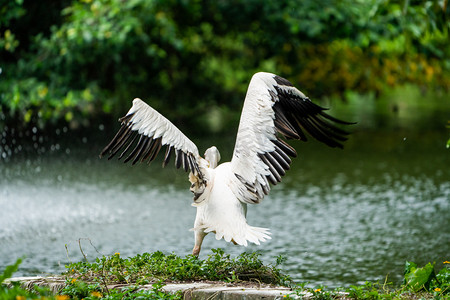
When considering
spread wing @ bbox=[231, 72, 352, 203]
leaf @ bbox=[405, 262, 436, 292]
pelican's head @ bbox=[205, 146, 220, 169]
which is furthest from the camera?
pelican's head @ bbox=[205, 146, 220, 169]

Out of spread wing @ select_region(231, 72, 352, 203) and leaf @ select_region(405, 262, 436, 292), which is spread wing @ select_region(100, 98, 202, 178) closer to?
spread wing @ select_region(231, 72, 352, 203)

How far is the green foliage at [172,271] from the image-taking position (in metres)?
4.01

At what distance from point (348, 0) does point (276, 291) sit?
8.50m

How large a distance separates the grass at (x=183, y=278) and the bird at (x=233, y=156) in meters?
0.20

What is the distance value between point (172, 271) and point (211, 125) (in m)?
11.1

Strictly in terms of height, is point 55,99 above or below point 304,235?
above

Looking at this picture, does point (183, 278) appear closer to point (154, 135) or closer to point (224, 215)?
point (224, 215)

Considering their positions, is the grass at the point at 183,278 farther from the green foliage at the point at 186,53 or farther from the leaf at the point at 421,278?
the green foliage at the point at 186,53

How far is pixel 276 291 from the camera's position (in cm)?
371

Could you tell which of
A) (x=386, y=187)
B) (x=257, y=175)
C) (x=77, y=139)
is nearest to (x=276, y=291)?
(x=257, y=175)

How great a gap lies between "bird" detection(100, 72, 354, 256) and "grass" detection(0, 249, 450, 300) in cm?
20

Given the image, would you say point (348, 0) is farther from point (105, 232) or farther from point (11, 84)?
point (105, 232)

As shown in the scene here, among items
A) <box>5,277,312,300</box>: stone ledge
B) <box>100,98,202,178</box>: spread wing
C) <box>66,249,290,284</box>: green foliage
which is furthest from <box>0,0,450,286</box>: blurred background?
<box>100,98,202,178</box>: spread wing

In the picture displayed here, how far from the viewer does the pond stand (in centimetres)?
589
